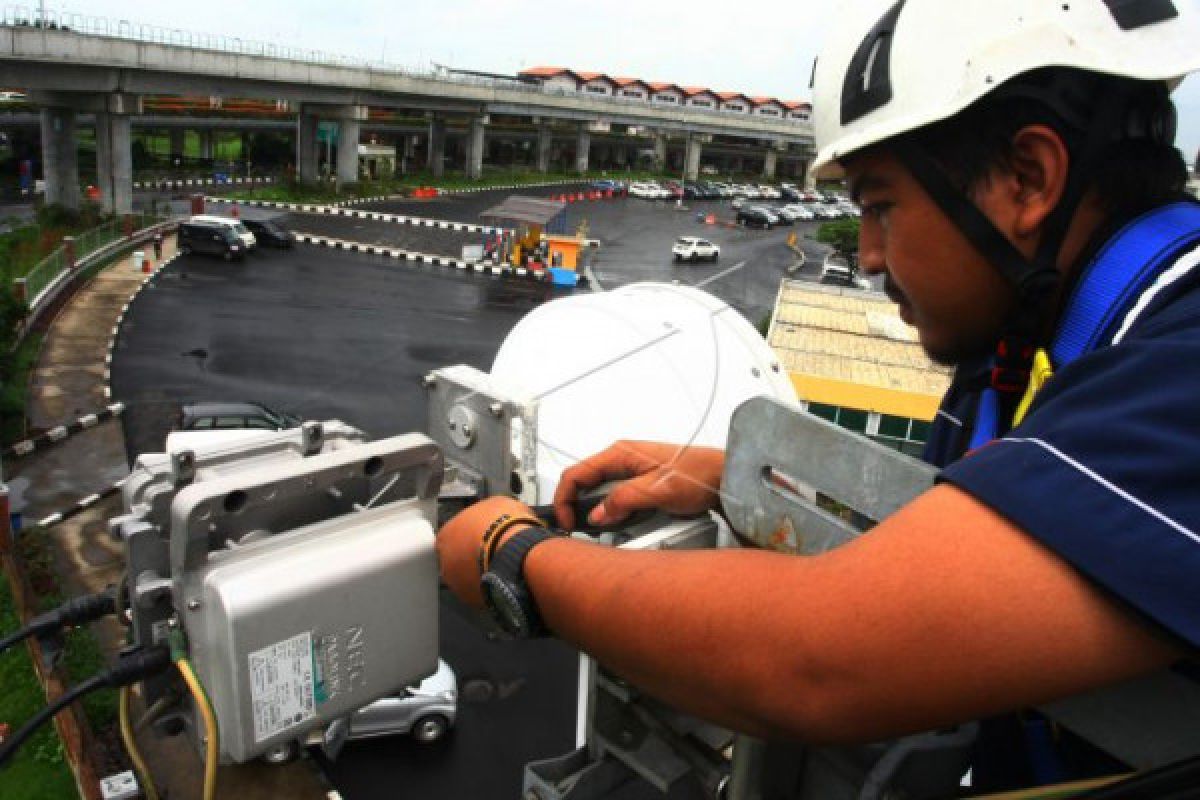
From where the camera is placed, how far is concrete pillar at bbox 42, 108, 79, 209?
31031mm

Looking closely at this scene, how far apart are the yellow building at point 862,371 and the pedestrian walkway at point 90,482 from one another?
1013 centimetres

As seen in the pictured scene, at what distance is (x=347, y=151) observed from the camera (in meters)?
46.5

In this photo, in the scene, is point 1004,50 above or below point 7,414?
above

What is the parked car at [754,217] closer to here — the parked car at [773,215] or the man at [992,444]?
the parked car at [773,215]

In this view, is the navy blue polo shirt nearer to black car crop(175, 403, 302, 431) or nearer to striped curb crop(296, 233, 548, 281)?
black car crop(175, 403, 302, 431)

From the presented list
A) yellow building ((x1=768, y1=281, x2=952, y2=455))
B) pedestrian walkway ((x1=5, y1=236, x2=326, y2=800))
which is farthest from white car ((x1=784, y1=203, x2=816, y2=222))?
pedestrian walkway ((x1=5, y1=236, x2=326, y2=800))

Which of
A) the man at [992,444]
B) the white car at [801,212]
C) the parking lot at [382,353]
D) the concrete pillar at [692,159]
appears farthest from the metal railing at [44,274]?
the concrete pillar at [692,159]

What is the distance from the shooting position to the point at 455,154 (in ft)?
252

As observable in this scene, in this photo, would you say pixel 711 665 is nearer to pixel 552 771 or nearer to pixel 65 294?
pixel 552 771

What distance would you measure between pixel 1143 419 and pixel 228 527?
1712 mm

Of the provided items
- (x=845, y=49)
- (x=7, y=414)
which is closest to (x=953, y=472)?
(x=845, y=49)

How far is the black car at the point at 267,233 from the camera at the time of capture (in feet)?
109

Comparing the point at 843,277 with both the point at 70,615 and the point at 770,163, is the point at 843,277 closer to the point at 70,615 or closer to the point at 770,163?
the point at 70,615

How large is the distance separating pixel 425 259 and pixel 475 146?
2810 cm
